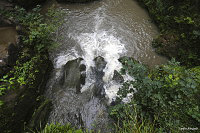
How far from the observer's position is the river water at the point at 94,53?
4.13 meters

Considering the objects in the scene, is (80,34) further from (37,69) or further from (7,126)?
(7,126)

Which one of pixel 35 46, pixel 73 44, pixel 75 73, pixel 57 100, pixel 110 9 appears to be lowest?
pixel 57 100

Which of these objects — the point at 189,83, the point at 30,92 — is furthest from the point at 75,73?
the point at 189,83

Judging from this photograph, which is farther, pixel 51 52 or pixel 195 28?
pixel 51 52

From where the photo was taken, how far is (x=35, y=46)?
14.2 ft

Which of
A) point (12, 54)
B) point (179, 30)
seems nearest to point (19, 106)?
point (12, 54)

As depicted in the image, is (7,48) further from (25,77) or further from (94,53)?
(94,53)

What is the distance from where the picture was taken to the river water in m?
4.13

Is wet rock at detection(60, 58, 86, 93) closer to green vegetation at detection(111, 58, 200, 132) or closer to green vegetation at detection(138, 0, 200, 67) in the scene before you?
green vegetation at detection(111, 58, 200, 132)

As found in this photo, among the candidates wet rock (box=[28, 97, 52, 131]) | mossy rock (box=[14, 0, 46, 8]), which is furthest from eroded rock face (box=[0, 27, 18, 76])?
mossy rock (box=[14, 0, 46, 8])

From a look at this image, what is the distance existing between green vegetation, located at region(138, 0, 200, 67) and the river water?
49 centimetres

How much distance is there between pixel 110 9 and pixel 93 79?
511cm

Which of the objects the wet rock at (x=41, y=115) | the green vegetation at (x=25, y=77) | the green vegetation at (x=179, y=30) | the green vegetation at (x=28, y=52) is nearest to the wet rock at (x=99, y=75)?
the wet rock at (x=41, y=115)

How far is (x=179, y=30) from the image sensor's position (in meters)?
5.36
